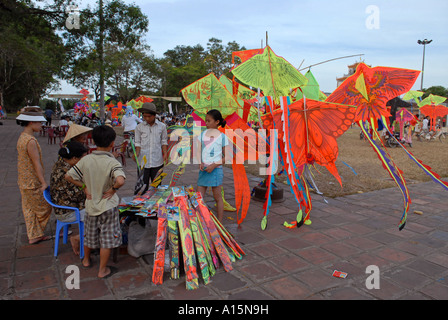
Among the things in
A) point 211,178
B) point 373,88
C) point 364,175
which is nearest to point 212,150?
point 211,178

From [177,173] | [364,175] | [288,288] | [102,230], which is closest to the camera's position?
[288,288]

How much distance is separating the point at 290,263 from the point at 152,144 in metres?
2.07

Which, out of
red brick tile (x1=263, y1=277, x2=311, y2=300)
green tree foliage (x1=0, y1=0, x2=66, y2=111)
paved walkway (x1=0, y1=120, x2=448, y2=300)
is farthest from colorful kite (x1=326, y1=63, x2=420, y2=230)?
green tree foliage (x1=0, y1=0, x2=66, y2=111)

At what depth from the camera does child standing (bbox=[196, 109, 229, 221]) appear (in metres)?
3.06

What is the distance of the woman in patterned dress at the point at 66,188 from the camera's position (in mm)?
2652

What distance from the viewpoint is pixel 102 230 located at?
7.58ft

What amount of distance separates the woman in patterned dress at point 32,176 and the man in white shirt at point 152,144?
1.08 metres

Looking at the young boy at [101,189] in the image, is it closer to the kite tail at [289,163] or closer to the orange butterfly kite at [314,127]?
the kite tail at [289,163]

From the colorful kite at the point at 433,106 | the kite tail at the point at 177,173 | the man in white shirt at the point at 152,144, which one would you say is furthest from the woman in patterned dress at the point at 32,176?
the colorful kite at the point at 433,106

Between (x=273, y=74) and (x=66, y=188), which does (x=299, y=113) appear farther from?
(x=66, y=188)

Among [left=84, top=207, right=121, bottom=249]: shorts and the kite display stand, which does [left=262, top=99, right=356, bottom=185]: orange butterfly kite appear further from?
[left=84, top=207, right=121, bottom=249]: shorts

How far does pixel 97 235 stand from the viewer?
92.4 inches

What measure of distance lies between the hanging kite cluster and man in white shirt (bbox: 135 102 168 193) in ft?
1.69

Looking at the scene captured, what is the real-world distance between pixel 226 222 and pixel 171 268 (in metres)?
1.31
